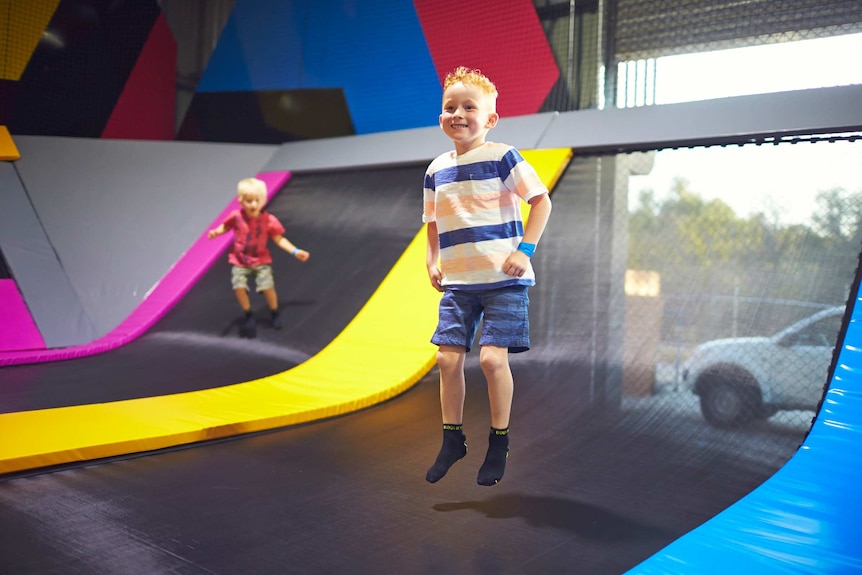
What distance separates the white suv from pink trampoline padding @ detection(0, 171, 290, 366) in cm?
340

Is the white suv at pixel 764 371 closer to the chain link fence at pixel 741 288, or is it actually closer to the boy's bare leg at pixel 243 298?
the chain link fence at pixel 741 288

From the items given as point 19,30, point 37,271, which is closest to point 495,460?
point 37,271

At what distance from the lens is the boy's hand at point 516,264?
6.31 feet

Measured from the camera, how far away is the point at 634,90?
14.4 ft

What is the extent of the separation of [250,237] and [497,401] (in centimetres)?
291

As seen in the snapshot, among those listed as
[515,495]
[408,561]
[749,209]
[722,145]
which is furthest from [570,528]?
[722,145]

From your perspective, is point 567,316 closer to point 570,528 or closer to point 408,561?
point 570,528

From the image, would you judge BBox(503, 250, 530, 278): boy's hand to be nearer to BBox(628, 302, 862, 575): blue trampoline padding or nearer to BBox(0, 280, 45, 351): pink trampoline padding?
BBox(628, 302, 862, 575): blue trampoline padding

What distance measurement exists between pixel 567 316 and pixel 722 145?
1.19 m

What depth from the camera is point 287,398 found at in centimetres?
313

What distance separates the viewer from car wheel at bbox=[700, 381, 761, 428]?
2701 millimetres

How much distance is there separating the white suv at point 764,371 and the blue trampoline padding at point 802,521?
11.9 inches

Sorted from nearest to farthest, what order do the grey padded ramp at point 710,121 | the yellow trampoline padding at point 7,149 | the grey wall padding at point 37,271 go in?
the grey padded ramp at point 710,121 < the grey wall padding at point 37,271 < the yellow trampoline padding at point 7,149

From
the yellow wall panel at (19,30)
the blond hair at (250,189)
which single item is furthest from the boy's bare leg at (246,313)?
the yellow wall panel at (19,30)
